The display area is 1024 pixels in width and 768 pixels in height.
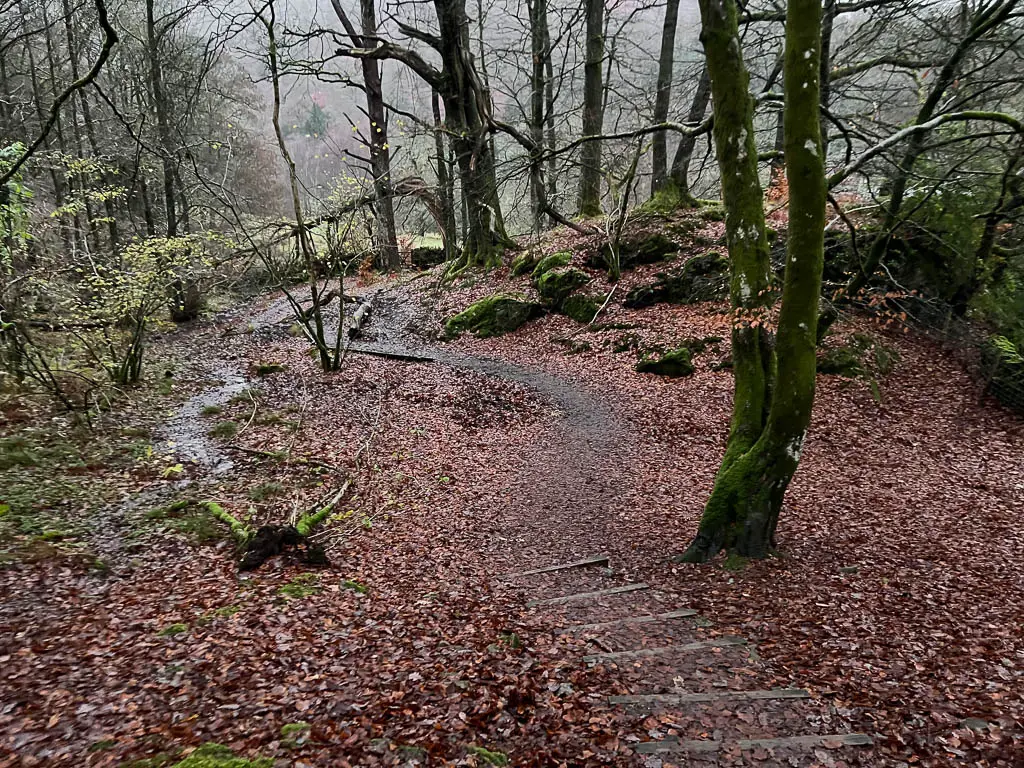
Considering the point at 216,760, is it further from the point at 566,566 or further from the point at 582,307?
the point at 582,307

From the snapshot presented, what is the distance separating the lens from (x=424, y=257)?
25.2 m

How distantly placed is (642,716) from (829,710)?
126 centimetres

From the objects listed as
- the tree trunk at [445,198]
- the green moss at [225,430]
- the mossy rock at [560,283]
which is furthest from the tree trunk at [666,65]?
the green moss at [225,430]

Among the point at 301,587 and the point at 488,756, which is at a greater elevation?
the point at 301,587

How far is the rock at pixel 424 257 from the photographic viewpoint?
990 inches

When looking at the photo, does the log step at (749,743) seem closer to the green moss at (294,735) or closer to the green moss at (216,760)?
the green moss at (294,735)

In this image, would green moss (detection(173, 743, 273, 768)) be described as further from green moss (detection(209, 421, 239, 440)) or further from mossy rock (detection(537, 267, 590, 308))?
mossy rock (detection(537, 267, 590, 308))

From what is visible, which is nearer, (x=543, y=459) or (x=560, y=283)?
(x=543, y=459)

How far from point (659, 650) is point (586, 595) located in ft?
3.82

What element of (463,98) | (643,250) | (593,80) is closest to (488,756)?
(643,250)

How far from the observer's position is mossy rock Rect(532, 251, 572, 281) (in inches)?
652

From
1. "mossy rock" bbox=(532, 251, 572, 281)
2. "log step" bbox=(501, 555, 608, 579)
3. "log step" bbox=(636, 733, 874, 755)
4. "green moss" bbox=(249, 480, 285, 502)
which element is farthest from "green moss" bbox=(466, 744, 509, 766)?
"mossy rock" bbox=(532, 251, 572, 281)

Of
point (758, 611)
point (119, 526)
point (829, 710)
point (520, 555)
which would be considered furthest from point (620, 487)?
point (119, 526)

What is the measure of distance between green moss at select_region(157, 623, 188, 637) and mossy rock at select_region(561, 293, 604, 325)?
12416mm
